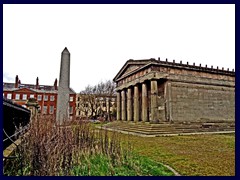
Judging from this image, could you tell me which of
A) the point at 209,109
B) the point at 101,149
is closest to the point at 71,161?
the point at 101,149

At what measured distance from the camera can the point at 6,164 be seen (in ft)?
15.9

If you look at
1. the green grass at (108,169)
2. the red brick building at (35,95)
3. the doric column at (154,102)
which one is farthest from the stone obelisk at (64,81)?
the red brick building at (35,95)

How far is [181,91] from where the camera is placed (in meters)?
24.7

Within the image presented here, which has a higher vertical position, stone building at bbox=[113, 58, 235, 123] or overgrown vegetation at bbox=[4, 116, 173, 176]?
stone building at bbox=[113, 58, 235, 123]

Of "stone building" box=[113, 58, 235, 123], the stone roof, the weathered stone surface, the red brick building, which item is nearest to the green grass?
"stone building" box=[113, 58, 235, 123]

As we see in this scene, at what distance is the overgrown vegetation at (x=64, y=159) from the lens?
4504mm

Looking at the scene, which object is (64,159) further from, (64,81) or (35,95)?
(35,95)

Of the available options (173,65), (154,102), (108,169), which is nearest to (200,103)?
(173,65)

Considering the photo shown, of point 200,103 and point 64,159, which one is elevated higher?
point 200,103

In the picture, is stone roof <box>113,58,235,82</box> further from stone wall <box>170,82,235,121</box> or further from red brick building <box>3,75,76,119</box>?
red brick building <box>3,75,76,119</box>

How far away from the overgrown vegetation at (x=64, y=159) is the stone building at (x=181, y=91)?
16858 millimetres

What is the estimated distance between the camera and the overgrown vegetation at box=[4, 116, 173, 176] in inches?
177

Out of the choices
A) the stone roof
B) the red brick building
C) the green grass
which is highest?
the stone roof

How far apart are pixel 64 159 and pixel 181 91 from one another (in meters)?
21.6
